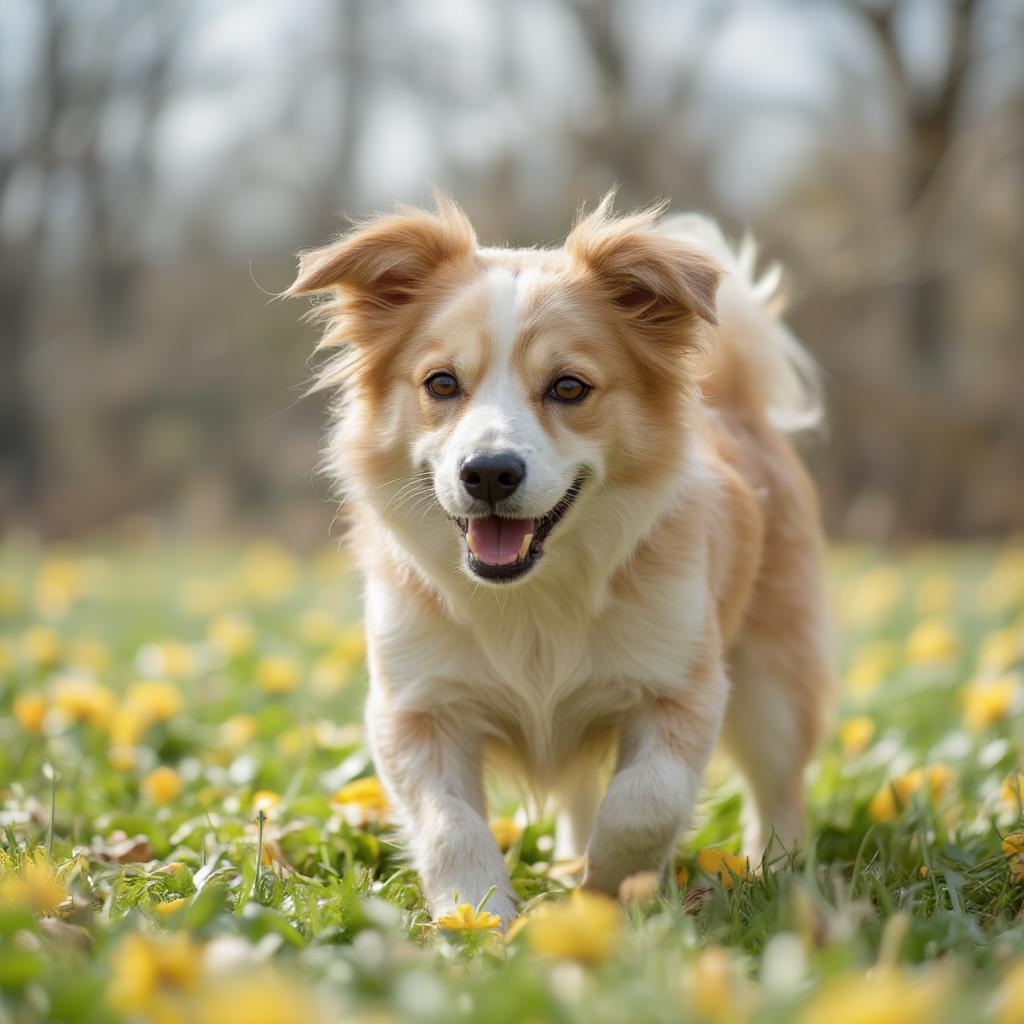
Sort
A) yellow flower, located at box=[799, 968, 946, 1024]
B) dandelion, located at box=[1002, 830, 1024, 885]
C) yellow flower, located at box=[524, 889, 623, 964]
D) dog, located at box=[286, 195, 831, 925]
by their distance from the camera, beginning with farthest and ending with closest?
1. dog, located at box=[286, 195, 831, 925]
2. dandelion, located at box=[1002, 830, 1024, 885]
3. yellow flower, located at box=[524, 889, 623, 964]
4. yellow flower, located at box=[799, 968, 946, 1024]

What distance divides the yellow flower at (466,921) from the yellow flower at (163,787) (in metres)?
1.61

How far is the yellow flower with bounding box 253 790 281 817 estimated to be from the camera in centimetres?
324

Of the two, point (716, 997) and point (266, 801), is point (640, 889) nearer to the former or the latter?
point (716, 997)

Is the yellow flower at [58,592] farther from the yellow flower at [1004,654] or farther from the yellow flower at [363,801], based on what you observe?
the yellow flower at [1004,654]

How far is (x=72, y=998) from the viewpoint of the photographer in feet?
5.35

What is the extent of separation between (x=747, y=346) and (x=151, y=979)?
3007mm

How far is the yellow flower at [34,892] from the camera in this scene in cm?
205

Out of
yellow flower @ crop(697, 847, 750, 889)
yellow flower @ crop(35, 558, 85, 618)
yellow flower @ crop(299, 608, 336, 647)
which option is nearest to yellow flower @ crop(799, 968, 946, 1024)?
yellow flower @ crop(697, 847, 750, 889)

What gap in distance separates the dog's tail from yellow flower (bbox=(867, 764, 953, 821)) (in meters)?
1.31

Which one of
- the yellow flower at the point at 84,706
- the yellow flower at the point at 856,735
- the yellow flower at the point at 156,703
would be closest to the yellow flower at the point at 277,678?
the yellow flower at the point at 156,703

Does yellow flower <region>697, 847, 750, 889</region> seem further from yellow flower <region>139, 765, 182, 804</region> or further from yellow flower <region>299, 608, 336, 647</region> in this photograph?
yellow flower <region>299, 608, 336, 647</region>

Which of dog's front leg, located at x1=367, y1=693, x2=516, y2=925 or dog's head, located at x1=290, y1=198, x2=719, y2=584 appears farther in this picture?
dog's head, located at x1=290, y1=198, x2=719, y2=584

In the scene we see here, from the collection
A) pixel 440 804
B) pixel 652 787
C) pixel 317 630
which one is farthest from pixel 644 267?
pixel 317 630

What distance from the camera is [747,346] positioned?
406cm
